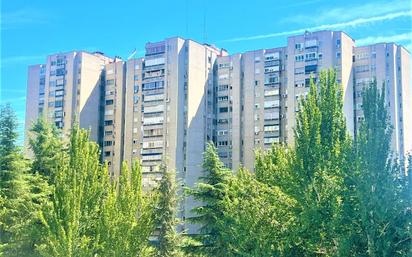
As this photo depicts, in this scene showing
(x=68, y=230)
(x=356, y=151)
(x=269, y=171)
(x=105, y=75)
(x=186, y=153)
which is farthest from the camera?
(x=105, y=75)

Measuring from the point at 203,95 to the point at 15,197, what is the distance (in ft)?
86.1

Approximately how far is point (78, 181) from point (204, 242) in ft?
16.7

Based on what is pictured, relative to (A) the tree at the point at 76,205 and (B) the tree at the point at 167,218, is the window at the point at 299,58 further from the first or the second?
(A) the tree at the point at 76,205

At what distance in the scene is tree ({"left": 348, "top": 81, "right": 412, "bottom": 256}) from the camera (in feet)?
40.5

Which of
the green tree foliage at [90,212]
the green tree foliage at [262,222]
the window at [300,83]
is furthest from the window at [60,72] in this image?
the green tree foliage at [262,222]

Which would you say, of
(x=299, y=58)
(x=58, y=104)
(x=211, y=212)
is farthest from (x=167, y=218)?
(x=58, y=104)

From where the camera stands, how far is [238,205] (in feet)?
51.4

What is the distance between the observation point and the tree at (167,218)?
1941 centimetres

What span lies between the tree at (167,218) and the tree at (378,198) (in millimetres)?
8003

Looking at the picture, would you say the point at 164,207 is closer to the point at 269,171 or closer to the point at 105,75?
the point at 269,171

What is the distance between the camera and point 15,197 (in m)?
18.9

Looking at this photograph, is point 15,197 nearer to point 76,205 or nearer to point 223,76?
point 76,205

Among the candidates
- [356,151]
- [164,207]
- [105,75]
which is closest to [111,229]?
[164,207]

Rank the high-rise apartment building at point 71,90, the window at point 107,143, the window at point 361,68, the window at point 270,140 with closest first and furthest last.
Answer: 1. the window at point 361,68
2. the window at point 270,140
3. the window at point 107,143
4. the high-rise apartment building at point 71,90
